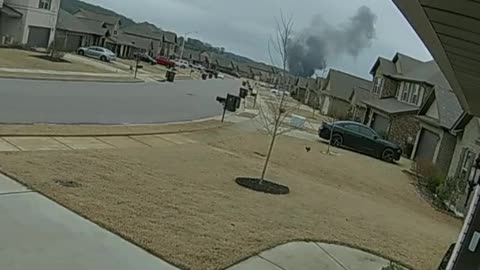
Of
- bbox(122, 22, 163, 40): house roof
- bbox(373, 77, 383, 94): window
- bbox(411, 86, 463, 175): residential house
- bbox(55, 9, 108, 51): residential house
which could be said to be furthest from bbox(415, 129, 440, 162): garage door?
bbox(122, 22, 163, 40): house roof

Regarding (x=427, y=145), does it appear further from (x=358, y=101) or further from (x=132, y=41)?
(x=132, y=41)

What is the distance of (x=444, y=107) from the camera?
31141mm

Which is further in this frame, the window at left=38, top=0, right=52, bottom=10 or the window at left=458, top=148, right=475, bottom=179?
the window at left=38, top=0, right=52, bottom=10

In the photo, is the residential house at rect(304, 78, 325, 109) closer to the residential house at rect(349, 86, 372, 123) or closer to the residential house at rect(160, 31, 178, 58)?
the residential house at rect(349, 86, 372, 123)

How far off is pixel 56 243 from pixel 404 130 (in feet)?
116

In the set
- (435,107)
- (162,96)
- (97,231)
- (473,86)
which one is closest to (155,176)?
(97,231)

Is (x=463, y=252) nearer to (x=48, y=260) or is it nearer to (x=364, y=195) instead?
(x=48, y=260)

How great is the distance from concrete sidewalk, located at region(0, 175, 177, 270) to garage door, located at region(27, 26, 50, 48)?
2013 inches

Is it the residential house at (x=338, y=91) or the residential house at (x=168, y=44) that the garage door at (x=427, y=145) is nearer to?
the residential house at (x=338, y=91)

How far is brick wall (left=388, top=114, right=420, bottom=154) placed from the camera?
38844 millimetres

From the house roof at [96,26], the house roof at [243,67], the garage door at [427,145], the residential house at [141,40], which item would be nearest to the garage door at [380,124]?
the garage door at [427,145]

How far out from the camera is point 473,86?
5.48 metres

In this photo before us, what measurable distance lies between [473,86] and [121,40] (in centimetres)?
8947

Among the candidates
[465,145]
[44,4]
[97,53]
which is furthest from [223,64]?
[465,145]
